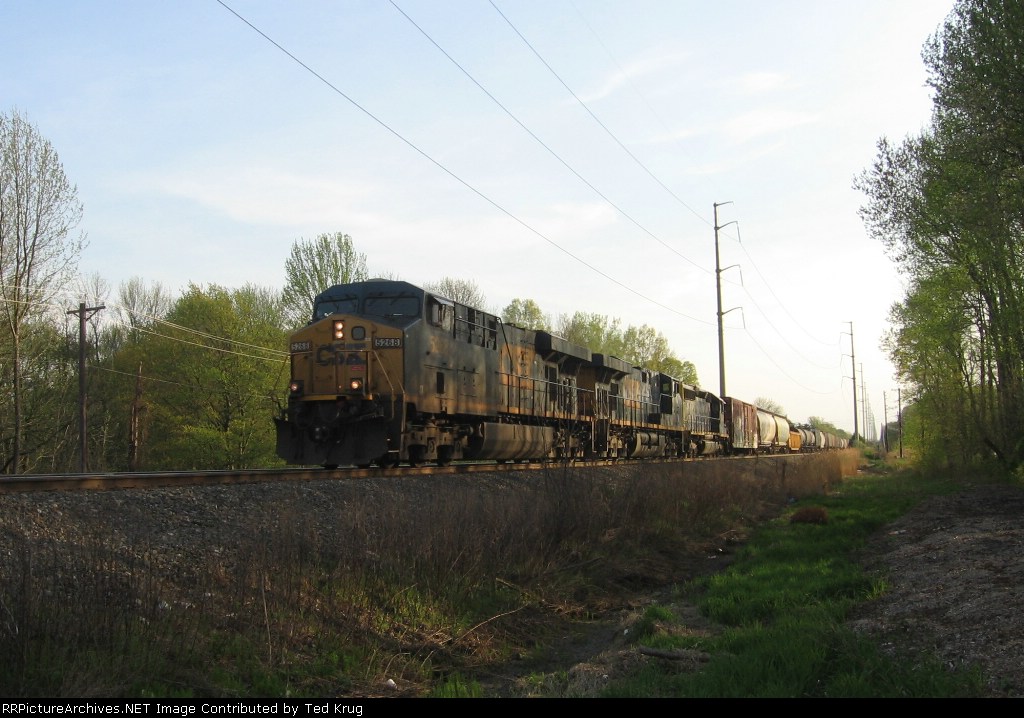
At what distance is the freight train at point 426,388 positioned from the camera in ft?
48.3

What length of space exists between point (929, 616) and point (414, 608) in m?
5.08

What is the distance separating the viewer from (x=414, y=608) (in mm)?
8312

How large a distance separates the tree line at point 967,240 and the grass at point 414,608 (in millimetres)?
9385

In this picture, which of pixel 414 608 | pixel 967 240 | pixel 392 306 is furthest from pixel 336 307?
pixel 967 240

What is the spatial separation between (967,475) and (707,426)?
1101cm

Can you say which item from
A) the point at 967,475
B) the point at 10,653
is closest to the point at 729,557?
the point at 10,653

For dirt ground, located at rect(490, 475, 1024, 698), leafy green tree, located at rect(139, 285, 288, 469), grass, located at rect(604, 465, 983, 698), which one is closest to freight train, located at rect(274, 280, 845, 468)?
grass, located at rect(604, 465, 983, 698)

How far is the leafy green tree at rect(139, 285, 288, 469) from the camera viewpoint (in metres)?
40.0

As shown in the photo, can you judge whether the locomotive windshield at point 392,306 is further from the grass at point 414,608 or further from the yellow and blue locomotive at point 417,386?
the grass at point 414,608

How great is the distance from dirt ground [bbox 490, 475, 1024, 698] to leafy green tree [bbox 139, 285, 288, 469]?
3142 centimetres

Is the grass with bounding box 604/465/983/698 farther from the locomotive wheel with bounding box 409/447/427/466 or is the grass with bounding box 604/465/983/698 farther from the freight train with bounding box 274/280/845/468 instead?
the locomotive wheel with bounding box 409/447/427/466

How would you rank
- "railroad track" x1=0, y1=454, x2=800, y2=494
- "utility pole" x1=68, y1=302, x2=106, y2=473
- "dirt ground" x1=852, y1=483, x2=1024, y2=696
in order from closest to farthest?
"dirt ground" x1=852, y1=483, x2=1024, y2=696, "railroad track" x1=0, y1=454, x2=800, y2=494, "utility pole" x1=68, y1=302, x2=106, y2=473

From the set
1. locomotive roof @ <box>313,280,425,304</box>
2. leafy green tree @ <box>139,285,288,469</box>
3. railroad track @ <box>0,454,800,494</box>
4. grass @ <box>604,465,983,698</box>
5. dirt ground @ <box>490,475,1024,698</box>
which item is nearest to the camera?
grass @ <box>604,465,983,698</box>
